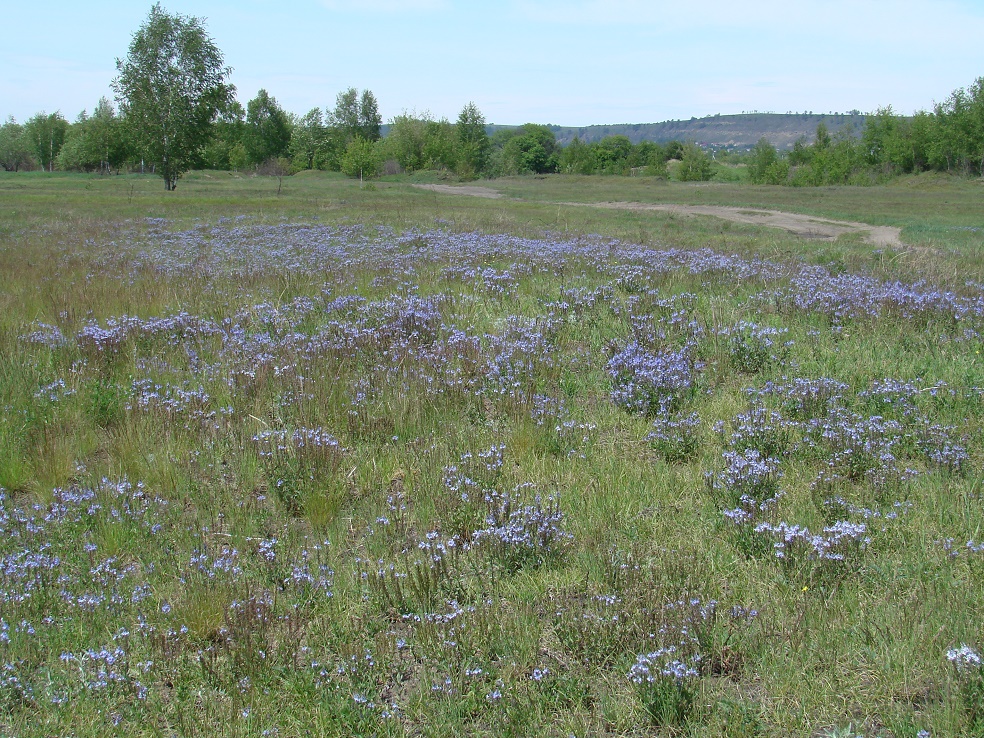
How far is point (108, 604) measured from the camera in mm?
3393

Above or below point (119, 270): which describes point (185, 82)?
above

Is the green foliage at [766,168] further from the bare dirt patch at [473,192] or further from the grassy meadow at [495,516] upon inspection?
the grassy meadow at [495,516]

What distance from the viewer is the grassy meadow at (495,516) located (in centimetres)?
285

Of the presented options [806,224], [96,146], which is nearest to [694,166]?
[806,224]

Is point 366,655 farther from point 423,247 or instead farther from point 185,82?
point 185,82

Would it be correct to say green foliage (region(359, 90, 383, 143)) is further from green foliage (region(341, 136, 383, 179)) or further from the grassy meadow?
the grassy meadow

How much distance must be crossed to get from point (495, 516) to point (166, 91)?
58.8m

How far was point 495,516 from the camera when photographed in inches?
162

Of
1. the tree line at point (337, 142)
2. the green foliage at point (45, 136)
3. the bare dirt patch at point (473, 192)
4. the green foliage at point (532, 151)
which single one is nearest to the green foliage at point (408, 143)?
the tree line at point (337, 142)

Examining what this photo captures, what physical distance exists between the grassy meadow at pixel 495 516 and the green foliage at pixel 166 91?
162 ft

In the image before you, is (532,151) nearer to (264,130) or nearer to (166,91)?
(264,130)

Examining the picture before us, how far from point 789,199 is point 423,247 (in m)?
36.6

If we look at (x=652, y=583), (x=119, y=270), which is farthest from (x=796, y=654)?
(x=119, y=270)

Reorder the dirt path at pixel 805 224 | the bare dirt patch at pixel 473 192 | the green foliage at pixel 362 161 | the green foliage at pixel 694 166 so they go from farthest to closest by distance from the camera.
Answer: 1. the green foliage at pixel 694 166
2. the green foliage at pixel 362 161
3. the bare dirt patch at pixel 473 192
4. the dirt path at pixel 805 224
